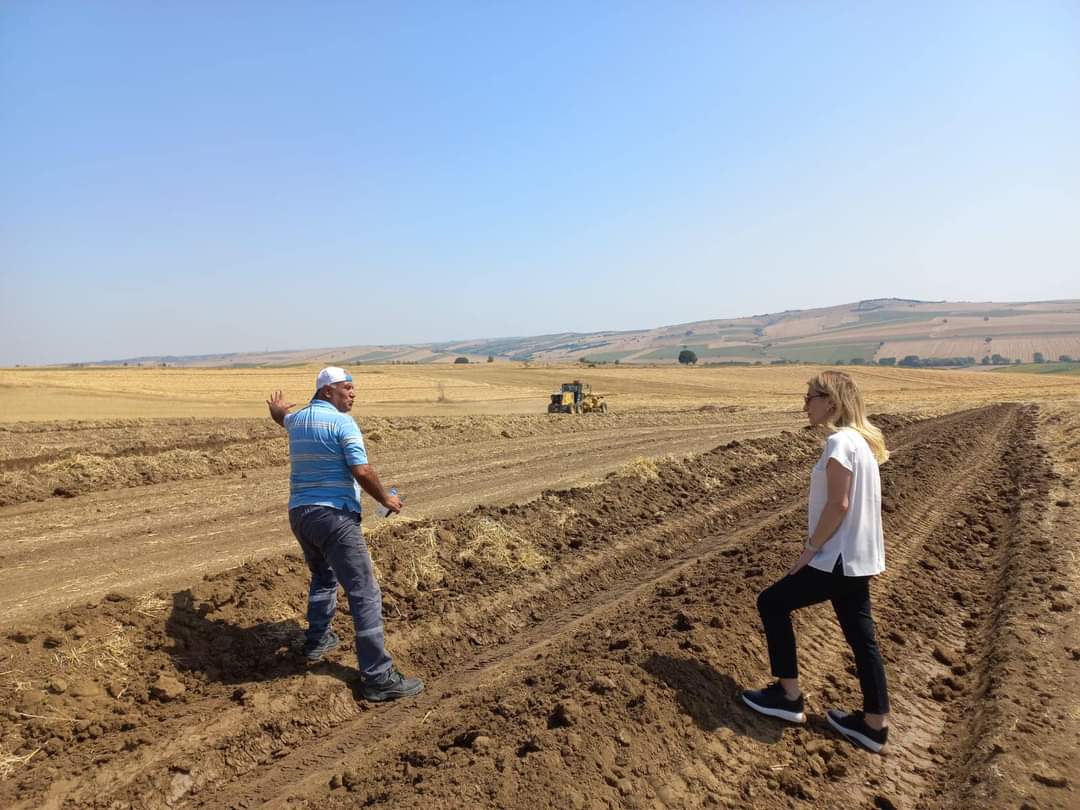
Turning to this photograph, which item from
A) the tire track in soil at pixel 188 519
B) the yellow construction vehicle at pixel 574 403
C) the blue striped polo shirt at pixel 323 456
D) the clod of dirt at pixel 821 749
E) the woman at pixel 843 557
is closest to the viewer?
the woman at pixel 843 557

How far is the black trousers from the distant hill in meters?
108

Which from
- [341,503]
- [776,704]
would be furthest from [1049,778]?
[341,503]

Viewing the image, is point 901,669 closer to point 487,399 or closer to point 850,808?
point 850,808

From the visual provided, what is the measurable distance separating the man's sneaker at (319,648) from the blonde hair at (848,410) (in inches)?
156

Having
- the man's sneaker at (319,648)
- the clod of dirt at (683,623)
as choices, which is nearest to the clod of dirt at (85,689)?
the man's sneaker at (319,648)

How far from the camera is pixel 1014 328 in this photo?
12719 cm

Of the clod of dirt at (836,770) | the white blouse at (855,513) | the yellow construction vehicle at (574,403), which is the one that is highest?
the white blouse at (855,513)

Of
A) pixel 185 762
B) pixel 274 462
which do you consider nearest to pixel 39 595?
pixel 185 762

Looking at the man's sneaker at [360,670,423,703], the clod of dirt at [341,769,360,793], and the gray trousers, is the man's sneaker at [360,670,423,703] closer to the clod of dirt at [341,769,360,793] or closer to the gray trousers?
the gray trousers

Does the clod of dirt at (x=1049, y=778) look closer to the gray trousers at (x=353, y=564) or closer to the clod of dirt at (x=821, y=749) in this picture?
the clod of dirt at (x=821, y=749)

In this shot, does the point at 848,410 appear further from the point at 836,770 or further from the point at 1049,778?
the point at 1049,778

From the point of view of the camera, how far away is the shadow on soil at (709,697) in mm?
4070

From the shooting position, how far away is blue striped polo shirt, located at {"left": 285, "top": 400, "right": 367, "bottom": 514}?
4516 millimetres

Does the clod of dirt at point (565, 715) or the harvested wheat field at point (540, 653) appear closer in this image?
the harvested wheat field at point (540, 653)
